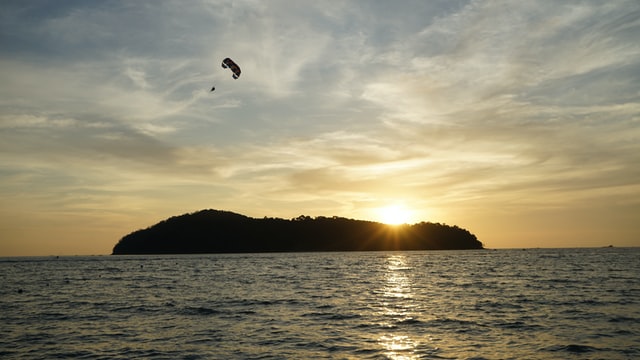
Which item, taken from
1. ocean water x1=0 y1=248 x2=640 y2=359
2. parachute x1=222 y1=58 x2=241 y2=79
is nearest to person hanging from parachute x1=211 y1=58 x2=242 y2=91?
parachute x1=222 y1=58 x2=241 y2=79

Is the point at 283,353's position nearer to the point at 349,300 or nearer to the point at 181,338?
the point at 181,338

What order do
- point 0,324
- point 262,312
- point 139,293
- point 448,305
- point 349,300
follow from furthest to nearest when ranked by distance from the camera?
1. point 139,293
2. point 349,300
3. point 448,305
4. point 262,312
5. point 0,324

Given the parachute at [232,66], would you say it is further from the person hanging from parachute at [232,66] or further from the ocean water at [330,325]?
the ocean water at [330,325]

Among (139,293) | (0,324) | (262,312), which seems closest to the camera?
(0,324)

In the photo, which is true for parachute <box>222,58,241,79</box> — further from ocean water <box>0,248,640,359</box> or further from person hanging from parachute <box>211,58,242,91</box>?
ocean water <box>0,248,640,359</box>

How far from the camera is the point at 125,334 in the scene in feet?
119

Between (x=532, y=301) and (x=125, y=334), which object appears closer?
(x=125, y=334)

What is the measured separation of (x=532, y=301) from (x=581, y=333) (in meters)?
18.8

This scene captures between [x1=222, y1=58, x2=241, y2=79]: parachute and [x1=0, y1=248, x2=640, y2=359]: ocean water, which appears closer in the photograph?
[x1=0, y1=248, x2=640, y2=359]: ocean water

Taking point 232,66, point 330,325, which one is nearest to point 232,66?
point 232,66

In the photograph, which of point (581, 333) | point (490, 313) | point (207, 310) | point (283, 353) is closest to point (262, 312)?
point (207, 310)

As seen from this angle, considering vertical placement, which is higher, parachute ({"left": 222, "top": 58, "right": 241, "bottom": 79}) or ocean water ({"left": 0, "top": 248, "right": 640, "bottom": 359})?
parachute ({"left": 222, "top": 58, "right": 241, "bottom": 79})

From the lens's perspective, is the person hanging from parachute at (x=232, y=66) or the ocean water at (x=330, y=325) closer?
the ocean water at (x=330, y=325)

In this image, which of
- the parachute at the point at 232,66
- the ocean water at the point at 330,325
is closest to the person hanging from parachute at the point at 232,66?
the parachute at the point at 232,66
